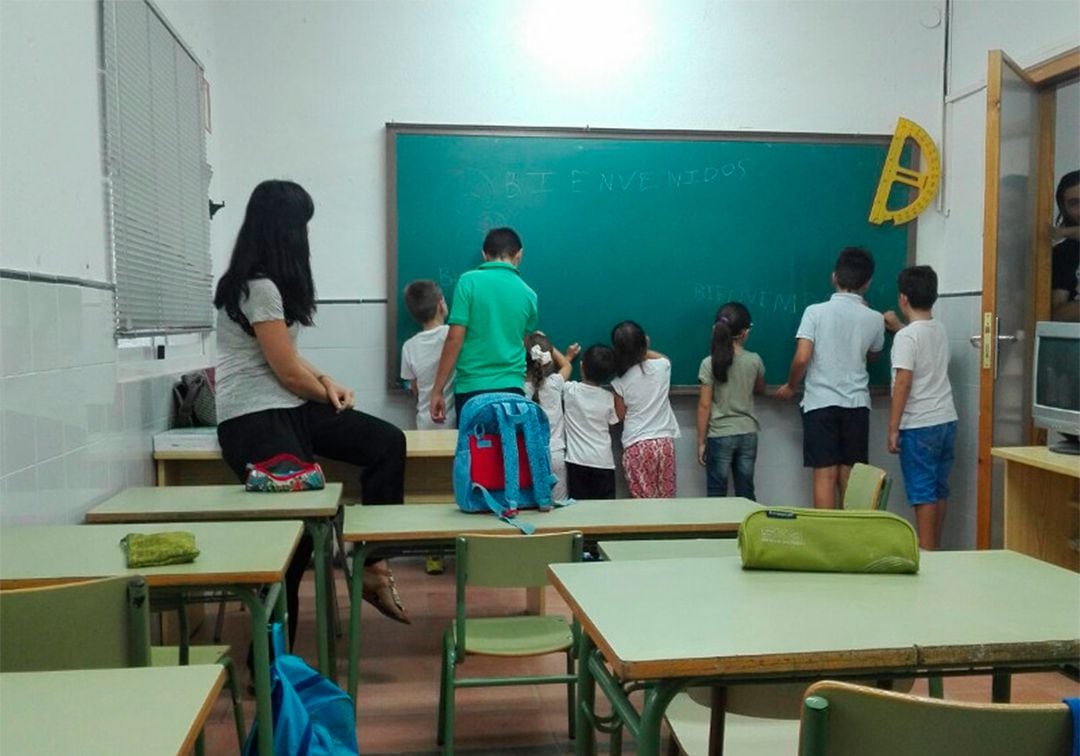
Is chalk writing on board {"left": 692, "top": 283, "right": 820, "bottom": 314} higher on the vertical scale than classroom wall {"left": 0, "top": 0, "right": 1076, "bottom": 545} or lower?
lower

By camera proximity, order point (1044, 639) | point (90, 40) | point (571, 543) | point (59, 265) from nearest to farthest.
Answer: point (1044, 639), point (571, 543), point (59, 265), point (90, 40)

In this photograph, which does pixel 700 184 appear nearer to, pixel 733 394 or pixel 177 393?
pixel 733 394

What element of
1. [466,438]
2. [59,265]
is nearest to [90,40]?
[59,265]

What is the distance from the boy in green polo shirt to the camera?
4281mm

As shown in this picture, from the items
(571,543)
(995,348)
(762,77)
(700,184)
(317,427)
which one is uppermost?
(762,77)

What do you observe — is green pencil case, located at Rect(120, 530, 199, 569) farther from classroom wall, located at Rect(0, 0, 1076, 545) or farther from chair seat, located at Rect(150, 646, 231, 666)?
classroom wall, located at Rect(0, 0, 1076, 545)

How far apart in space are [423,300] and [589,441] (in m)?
1.10

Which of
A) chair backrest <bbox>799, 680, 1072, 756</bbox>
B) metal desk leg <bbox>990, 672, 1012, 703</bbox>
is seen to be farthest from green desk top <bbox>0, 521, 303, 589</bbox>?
metal desk leg <bbox>990, 672, 1012, 703</bbox>

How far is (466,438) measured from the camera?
2.91 m

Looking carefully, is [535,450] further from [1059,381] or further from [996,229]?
[996,229]

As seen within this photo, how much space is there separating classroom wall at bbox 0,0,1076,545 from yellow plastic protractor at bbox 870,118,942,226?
9cm

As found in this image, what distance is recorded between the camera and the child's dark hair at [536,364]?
4910 millimetres

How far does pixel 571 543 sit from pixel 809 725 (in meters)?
1.30

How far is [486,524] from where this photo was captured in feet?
9.12
